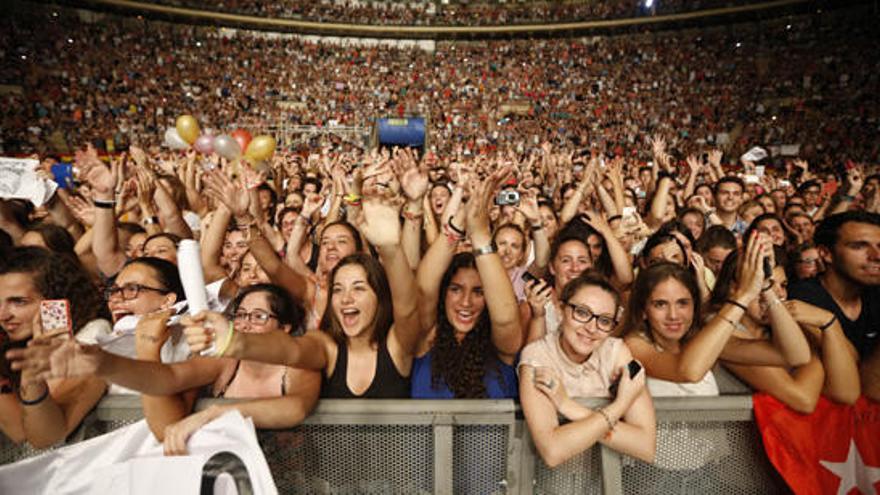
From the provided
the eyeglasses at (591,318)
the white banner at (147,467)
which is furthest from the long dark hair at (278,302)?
the eyeglasses at (591,318)

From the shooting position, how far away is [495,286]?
213cm

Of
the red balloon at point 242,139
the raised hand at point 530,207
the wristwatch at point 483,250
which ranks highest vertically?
the red balloon at point 242,139

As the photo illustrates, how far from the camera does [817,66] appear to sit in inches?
867

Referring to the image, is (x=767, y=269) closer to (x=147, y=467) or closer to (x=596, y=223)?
(x=596, y=223)

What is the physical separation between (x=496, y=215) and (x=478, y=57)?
86.4 feet

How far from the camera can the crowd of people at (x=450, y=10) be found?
1059 inches

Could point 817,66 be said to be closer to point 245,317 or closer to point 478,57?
point 478,57

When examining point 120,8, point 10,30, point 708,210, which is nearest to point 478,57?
point 120,8

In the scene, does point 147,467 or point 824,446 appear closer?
point 147,467

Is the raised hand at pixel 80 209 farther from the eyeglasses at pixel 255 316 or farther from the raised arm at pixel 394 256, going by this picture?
the raised arm at pixel 394 256

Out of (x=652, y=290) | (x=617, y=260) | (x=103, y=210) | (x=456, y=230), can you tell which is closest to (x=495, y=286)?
(x=456, y=230)

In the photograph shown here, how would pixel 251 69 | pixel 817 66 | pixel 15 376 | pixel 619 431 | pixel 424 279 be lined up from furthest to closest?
pixel 251 69 < pixel 817 66 < pixel 424 279 < pixel 15 376 < pixel 619 431

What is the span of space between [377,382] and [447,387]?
330 mm

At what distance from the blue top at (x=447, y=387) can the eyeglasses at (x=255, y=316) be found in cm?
Answer: 76
